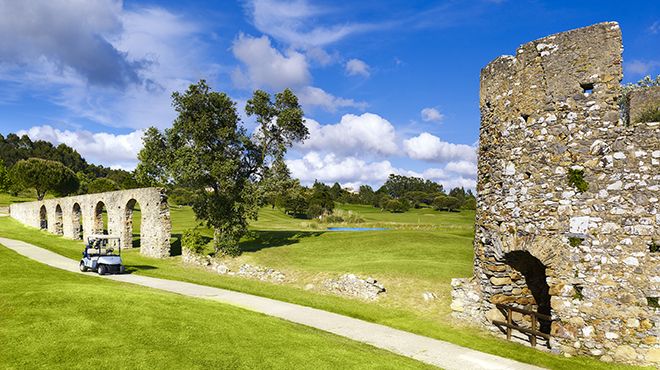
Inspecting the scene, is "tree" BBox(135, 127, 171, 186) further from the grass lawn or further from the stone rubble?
the stone rubble

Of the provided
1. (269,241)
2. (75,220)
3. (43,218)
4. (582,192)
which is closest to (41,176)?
(43,218)

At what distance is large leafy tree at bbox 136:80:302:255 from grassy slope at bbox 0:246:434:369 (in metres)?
16.6

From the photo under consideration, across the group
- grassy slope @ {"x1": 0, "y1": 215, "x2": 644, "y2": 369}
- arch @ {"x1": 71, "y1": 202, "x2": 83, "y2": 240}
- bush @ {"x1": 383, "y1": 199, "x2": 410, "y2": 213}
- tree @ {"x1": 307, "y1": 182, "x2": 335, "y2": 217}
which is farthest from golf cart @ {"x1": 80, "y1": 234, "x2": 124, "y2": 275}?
bush @ {"x1": 383, "y1": 199, "x2": 410, "y2": 213}

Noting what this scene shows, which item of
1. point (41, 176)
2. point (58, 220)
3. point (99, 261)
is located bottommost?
point (99, 261)

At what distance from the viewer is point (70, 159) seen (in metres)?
136

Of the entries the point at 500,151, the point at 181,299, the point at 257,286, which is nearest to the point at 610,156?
the point at 500,151

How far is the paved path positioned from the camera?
32.9ft

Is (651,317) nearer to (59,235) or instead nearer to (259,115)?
(259,115)

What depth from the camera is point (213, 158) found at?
98.8 feet

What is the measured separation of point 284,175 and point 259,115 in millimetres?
5165

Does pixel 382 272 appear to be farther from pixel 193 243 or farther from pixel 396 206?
pixel 396 206

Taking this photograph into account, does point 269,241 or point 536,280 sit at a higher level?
point 536,280

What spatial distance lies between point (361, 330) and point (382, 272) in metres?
Answer: 6.98

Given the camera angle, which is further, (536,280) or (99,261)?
(99,261)
